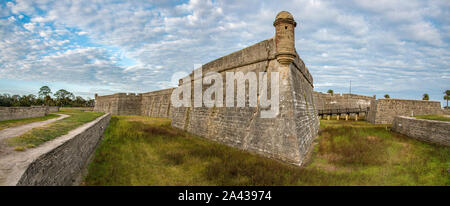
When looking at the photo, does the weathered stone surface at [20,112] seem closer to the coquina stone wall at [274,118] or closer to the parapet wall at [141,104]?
the coquina stone wall at [274,118]

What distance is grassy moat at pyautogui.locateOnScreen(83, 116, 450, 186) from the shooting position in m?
6.23

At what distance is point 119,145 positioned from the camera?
10.8m

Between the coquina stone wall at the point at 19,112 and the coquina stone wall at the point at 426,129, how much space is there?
2480 cm

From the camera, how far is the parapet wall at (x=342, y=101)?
1135 inches

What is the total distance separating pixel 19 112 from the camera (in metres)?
12.8

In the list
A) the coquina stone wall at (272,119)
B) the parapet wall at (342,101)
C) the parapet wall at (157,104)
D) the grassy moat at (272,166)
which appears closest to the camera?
the grassy moat at (272,166)

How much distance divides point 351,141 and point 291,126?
214 inches

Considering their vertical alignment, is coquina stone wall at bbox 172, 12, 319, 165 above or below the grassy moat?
above

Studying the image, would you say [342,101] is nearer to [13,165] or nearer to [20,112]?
[13,165]
